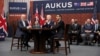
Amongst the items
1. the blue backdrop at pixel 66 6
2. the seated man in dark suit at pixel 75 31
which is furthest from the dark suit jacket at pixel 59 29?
the blue backdrop at pixel 66 6

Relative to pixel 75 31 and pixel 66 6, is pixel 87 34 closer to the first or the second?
pixel 75 31

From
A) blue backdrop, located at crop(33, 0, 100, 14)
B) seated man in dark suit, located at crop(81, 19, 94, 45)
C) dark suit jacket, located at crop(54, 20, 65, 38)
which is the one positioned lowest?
seated man in dark suit, located at crop(81, 19, 94, 45)

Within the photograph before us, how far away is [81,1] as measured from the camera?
12.4 m

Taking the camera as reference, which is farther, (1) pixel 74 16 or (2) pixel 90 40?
(1) pixel 74 16

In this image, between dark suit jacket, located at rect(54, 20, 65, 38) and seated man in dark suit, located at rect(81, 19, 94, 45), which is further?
seated man in dark suit, located at rect(81, 19, 94, 45)

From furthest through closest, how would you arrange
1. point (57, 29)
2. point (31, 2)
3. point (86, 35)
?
point (31, 2) → point (86, 35) → point (57, 29)

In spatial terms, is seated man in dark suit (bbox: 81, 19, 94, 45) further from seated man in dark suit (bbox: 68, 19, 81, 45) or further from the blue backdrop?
the blue backdrop

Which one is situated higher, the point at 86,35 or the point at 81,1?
the point at 81,1

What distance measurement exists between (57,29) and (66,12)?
5.45 meters

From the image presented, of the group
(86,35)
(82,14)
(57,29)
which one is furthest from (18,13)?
(57,29)

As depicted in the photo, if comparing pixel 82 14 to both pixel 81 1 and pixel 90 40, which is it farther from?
pixel 90 40

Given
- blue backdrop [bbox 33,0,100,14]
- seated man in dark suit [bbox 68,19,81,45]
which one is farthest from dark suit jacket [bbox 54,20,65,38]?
blue backdrop [bbox 33,0,100,14]

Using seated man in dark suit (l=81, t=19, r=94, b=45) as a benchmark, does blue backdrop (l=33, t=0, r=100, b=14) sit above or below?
above

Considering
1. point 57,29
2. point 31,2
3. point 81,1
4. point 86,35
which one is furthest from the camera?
point 31,2
